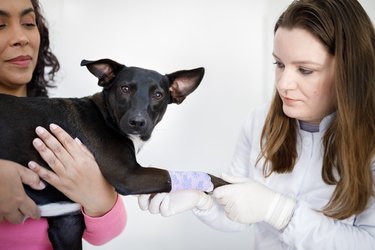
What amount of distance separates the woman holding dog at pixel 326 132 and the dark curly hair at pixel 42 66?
603 mm

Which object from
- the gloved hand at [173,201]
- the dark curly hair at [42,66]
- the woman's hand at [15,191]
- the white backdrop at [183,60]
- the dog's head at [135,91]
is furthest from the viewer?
the white backdrop at [183,60]

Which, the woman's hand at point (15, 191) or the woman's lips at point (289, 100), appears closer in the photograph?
the woman's hand at point (15, 191)

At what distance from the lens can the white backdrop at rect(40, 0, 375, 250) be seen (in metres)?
1.50

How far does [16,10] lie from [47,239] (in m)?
0.71

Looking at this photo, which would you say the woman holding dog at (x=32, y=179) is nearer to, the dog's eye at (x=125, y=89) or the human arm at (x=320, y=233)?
the dog's eye at (x=125, y=89)

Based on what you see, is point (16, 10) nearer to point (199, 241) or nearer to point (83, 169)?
point (83, 169)

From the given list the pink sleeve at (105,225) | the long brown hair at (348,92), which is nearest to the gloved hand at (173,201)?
the pink sleeve at (105,225)


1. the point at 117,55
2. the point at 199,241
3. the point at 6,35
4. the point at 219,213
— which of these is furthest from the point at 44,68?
the point at 199,241

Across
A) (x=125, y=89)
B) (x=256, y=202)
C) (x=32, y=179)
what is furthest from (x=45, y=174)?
(x=256, y=202)

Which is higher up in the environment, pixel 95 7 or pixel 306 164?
pixel 95 7

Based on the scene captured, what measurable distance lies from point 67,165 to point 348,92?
864 mm

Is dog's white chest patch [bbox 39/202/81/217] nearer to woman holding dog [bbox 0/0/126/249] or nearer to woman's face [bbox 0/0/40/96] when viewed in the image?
woman holding dog [bbox 0/0/126/249]

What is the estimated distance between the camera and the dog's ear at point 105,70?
1147 millimetres

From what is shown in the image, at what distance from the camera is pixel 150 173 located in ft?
3.51
